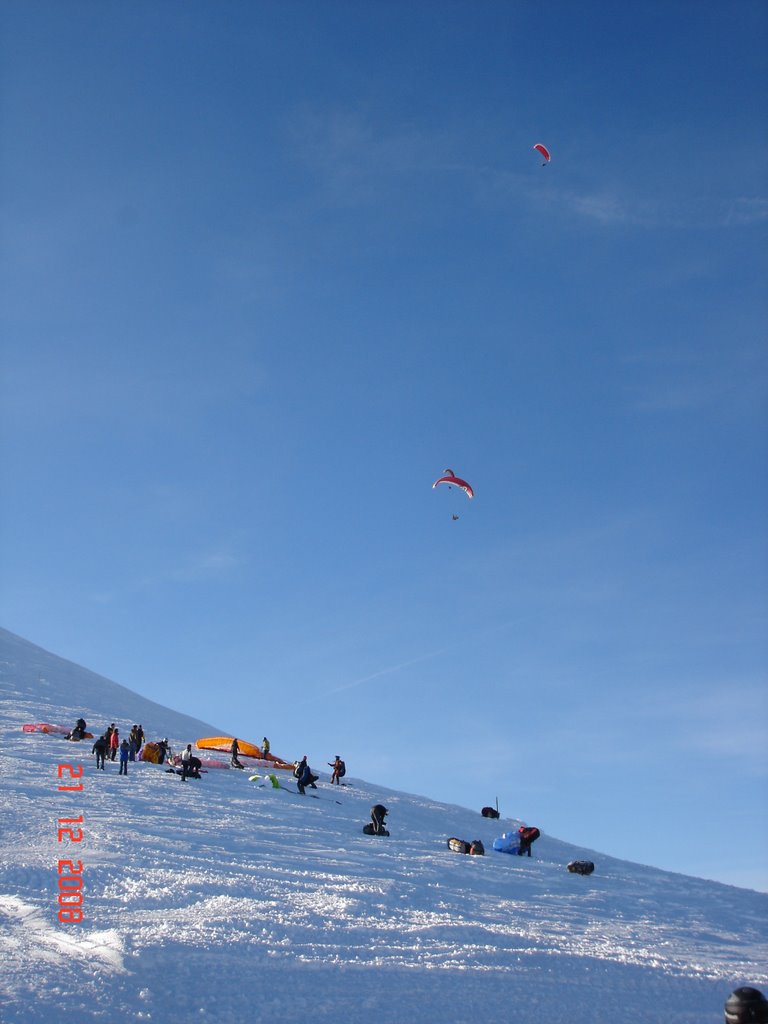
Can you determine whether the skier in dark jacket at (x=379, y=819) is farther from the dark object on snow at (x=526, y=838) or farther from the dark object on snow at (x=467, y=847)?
the dark object on snow at (x=526, y=838)

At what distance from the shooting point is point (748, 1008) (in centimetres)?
653

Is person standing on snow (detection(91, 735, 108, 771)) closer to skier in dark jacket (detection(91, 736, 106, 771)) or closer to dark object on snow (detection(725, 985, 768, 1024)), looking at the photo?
skier in dark jacket (detection(91, 736, 106, 771))

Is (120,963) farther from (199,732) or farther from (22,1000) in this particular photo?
(199,732)

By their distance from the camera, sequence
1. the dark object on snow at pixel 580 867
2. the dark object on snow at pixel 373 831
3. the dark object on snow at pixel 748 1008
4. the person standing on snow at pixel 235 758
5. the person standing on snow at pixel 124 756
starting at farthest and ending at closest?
the person standing on snow at pixel 235 758 < the person standing on snow at pixel 124 756 < the dark object on snow at pixel 373 831 < the dark object on snow at pixel 580 867 < the dark object on snow at pixel 748 1008

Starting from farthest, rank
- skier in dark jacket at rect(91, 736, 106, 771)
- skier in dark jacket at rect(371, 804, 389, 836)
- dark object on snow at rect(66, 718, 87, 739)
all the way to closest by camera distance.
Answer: dark object on snow at rect(66, 718, 87, 739) < skier in dark jacket at rect(91, 736, 106, 771) < skier in dark jacket at rect(371, 804, 389, 836)

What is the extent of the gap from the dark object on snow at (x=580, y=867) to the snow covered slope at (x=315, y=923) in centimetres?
38

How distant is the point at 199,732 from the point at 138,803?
43.3 feet

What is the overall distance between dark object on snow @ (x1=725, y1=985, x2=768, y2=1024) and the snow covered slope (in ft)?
9.62

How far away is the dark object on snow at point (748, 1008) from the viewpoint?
6512mm

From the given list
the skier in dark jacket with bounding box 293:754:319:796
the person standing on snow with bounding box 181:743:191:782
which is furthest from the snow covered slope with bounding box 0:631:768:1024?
the skier in dark jacket with bounding box 293:754:319:796

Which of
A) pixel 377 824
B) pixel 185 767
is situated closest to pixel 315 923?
pixel 377 824

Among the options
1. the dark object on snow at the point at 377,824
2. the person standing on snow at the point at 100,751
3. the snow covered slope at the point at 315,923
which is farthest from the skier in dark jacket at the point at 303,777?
the person standing on snow at the point at 100,751

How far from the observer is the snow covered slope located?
8797 mm

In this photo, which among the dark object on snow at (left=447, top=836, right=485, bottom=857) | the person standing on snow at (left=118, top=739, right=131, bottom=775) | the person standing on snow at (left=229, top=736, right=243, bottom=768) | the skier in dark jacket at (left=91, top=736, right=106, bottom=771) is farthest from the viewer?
the person standing on snow at (left=229, top=736, right=243, bottom=768)
